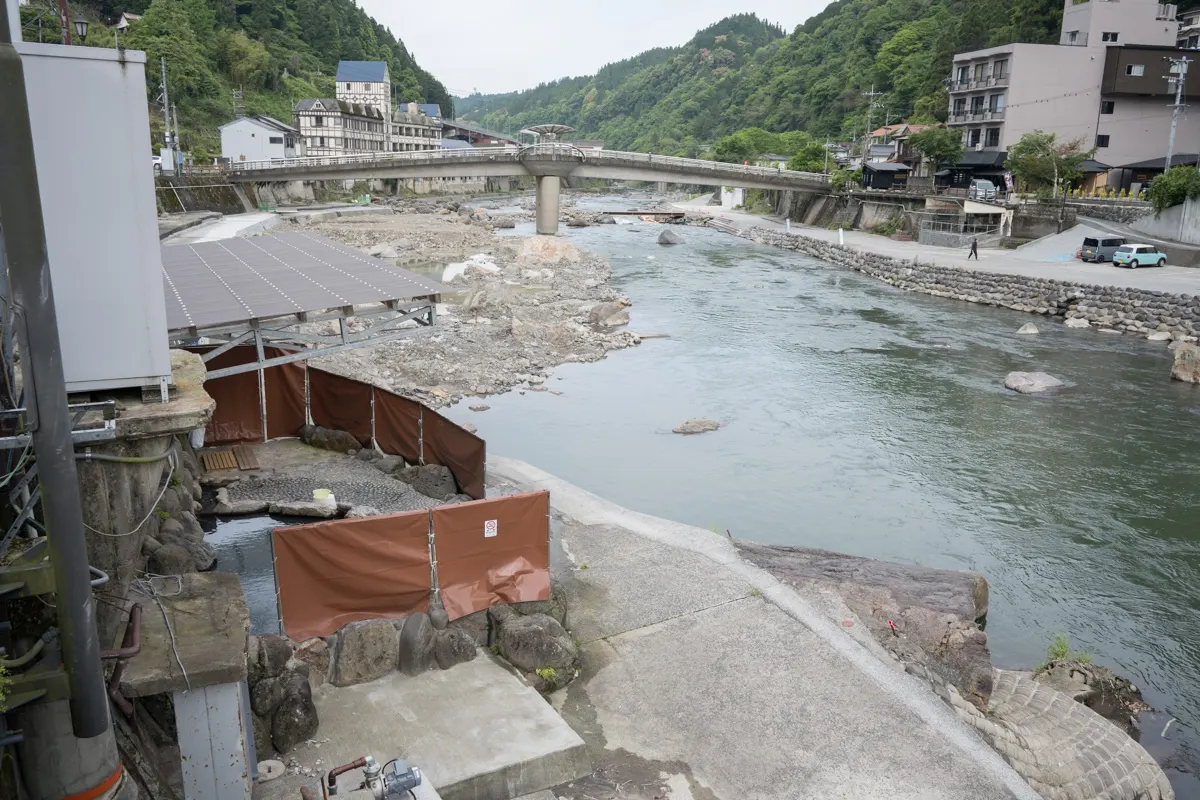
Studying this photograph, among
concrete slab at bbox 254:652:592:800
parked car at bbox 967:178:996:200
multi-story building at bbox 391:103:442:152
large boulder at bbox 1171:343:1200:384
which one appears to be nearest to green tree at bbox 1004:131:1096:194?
parked car at bbox 967:178:996:200

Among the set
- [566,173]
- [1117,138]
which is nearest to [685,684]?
[566,173]

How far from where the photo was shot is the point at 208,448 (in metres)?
14.4

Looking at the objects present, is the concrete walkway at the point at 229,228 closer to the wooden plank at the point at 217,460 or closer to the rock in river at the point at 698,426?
the rock in river at the point at 698,426

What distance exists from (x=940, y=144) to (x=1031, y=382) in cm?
3720

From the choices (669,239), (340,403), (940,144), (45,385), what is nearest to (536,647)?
(45,385)

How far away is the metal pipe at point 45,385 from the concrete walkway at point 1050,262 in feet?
115

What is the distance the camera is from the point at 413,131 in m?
108

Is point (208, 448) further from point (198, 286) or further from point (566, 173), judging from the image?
point (566, 173)

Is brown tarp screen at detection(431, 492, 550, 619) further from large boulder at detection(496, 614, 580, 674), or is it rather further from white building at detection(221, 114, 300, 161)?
white building at detection(221, 114, 300, 161)

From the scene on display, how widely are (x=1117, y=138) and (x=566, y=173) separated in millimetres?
34369

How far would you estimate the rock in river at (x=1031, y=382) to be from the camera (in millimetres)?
23806

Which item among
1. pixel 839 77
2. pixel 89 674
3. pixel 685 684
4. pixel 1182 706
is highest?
pixel 839 77

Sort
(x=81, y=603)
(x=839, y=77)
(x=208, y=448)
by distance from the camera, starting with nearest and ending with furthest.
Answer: (x=81, y=603) < (x=208, y=448) < (x=839, y=77)

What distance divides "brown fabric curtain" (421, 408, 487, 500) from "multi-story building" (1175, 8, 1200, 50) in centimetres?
6917
